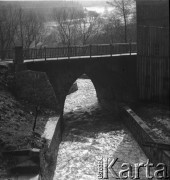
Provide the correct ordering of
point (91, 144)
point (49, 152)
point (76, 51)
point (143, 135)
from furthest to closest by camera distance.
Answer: point (76, 51) → point (91, 144) → point (143, 135) → point (49, 152)

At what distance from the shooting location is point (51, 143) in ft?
51.9

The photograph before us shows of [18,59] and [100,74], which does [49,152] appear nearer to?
[18,59]

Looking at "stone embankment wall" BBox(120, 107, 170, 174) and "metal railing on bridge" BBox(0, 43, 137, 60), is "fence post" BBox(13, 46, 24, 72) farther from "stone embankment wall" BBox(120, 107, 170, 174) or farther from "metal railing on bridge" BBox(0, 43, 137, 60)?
"stone embankment wall" BBox(120, 107, 170, 174)

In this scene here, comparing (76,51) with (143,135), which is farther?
(76,51)

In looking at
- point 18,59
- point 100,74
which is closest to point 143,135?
point 100,74

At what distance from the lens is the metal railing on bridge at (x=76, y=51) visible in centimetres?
2197

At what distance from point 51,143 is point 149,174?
467cm

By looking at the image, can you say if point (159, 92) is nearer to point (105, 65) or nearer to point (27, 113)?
point (105, 65)

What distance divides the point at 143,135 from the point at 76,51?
8.30 meters

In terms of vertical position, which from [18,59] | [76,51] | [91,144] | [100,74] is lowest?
[91,144]

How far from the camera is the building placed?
22.3m

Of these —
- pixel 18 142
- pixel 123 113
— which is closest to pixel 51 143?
pixel 18 142

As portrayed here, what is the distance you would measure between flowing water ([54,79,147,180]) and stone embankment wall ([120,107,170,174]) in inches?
14.9

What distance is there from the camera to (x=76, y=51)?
2319 centimetres
